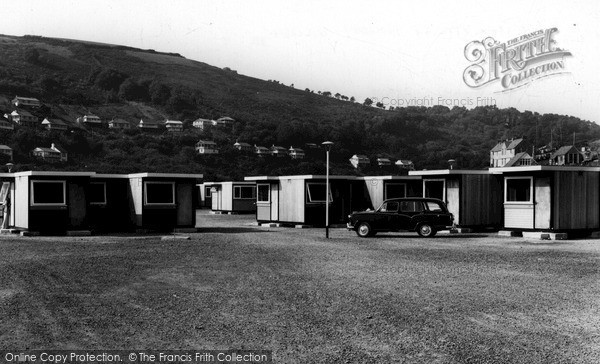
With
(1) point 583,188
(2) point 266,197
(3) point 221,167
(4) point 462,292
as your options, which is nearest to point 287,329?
(4) point 462,292

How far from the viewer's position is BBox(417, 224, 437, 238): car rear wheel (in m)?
22.3

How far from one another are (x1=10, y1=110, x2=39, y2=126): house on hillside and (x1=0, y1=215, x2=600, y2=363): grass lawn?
312 ft

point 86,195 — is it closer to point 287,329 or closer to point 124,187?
point 124,187

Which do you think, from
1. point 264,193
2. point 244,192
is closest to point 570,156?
point 244,192

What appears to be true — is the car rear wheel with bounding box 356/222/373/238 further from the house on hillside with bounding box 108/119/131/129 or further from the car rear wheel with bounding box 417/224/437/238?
the house on hillside with bounding box 108/119/131/129

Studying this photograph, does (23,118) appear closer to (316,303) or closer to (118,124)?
(118,124)

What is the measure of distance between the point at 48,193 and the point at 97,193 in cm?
296

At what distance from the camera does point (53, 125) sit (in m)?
103

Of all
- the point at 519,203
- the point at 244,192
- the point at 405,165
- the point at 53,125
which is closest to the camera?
the point at 519,203

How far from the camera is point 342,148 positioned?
120938 millimetres

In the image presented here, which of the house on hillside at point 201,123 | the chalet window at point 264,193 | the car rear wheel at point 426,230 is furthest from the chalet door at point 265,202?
the house on hillside at point 201,123

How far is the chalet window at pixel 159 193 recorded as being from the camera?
977 inches

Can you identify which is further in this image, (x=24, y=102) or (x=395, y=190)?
(x=24, y=102)

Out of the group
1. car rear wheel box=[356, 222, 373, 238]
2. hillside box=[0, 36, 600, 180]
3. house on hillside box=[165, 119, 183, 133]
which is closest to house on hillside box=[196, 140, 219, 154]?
hillside box=[0, 36, 600, 180]
